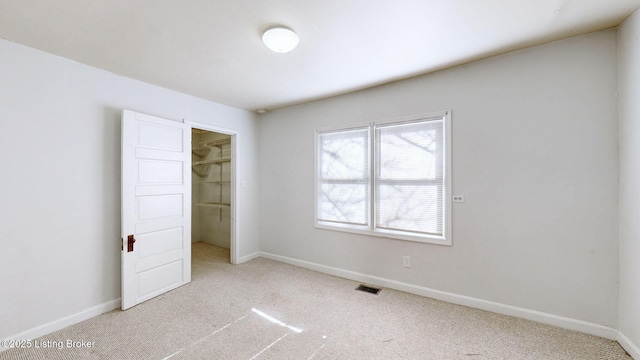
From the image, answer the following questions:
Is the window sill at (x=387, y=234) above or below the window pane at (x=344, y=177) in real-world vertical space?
below

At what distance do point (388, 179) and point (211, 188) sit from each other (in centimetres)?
404

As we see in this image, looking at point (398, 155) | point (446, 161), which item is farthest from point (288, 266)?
point (446, 161)

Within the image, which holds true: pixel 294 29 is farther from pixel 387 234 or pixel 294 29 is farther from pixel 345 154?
pixel 387 234

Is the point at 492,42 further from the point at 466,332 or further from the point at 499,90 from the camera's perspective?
the point at 466,332

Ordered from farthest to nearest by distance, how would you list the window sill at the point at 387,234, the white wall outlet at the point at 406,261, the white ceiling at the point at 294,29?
the white wall outlet at the point at 406,261 < the window sill at the point at 387,234 < the white ceiling at the point at 294,29

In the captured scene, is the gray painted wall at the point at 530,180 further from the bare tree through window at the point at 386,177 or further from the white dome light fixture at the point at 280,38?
the white dome light fixture at the point at 280,38

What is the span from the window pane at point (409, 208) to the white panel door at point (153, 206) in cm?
259

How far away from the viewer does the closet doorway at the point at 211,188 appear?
203 inches

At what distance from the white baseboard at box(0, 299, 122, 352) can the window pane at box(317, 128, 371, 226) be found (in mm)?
2621

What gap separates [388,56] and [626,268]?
260 centimetres

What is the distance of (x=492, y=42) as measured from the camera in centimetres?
219

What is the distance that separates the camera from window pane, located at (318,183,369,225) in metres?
3.40

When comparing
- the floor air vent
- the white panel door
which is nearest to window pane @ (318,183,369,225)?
the floor air vent

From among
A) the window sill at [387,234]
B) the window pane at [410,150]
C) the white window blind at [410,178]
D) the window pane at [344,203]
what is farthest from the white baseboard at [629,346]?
the window pane at [344,203]
